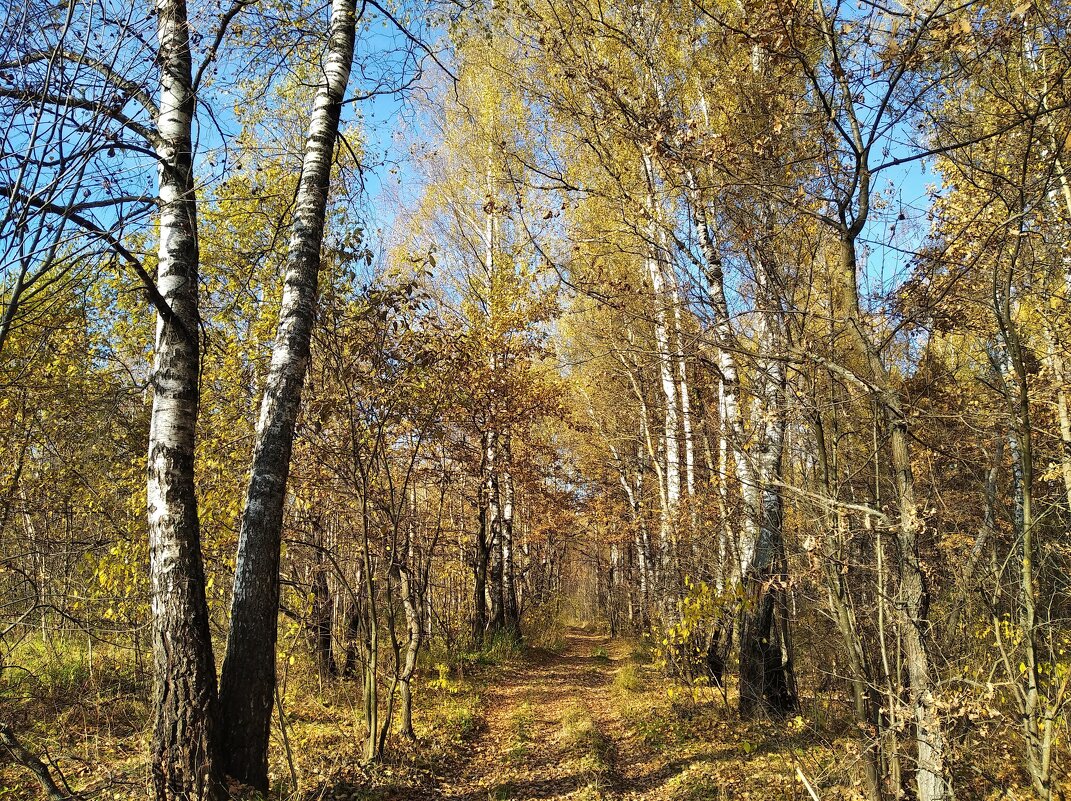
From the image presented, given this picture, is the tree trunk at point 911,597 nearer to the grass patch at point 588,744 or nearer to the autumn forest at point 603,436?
the autumn forest at point 603,436

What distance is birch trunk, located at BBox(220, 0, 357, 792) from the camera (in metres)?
3.66

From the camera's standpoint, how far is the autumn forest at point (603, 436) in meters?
2.86

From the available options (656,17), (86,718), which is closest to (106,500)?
(86,718)

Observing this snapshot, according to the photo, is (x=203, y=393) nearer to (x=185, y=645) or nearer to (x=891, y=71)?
(x=185, y=645)

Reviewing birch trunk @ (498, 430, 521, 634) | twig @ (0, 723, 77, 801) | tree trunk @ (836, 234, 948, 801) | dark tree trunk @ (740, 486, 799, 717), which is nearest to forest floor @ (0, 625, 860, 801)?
dark tree trunk @ (740, 486, 799, 717)

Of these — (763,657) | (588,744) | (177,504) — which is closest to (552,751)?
(588,744)

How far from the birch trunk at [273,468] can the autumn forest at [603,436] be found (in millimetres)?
21

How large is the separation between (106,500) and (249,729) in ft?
17.0

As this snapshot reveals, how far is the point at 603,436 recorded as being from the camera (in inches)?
263

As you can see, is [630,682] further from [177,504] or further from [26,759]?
[26,759]

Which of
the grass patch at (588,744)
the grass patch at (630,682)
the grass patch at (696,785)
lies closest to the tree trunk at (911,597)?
the grass patch at (696,785)

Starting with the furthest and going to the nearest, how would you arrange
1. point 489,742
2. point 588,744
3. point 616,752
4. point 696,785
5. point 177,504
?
point 489,742 → point 588,744 → point 616,752 → point 696,785 → point 177,504

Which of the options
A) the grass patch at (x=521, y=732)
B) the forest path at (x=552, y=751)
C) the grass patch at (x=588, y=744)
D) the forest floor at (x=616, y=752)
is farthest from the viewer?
the grass patch at (x=521, y=732)

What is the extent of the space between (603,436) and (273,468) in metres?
3.64
